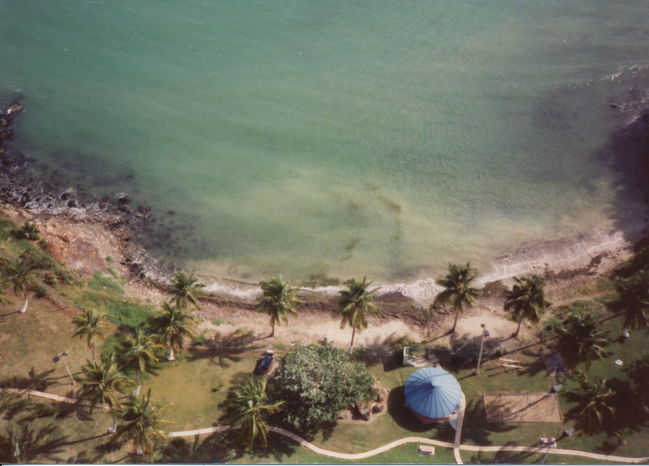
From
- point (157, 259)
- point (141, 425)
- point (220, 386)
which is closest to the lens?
point (141, 425)

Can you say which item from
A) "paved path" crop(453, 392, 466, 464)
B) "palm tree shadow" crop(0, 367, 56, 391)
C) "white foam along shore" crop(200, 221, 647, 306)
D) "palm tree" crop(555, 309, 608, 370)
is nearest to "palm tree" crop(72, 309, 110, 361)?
"palm tree shadow" crop(0, 367, 56, 391)

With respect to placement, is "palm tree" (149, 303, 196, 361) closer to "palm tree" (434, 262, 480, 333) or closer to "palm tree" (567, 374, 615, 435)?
"palm tree" (434, 262, 480, 333)

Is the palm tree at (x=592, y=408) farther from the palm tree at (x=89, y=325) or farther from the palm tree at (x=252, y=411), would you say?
the palm tree at (x=89, y=325)

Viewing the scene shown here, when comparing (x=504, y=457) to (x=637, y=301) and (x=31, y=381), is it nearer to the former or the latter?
(x=637, y=301)

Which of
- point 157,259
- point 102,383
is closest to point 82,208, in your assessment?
point 157,259

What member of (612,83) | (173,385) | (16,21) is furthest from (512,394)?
Answer: (16,21)
